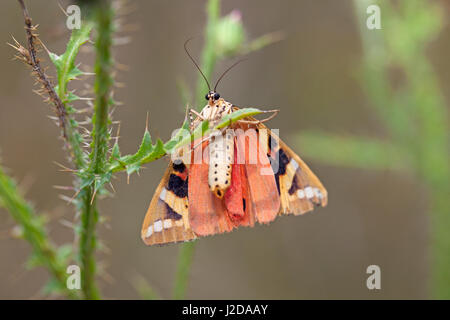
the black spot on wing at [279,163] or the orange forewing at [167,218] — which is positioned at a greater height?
the black spot on wing at [279,163]

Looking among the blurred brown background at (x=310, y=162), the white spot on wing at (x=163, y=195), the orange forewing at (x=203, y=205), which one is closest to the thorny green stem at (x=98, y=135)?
the white spot on wing at (x=163, y=195)

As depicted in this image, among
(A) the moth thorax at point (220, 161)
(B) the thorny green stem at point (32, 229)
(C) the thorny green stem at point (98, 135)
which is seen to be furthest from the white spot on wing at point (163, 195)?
(B) the thorny green stem at point (32, 229)

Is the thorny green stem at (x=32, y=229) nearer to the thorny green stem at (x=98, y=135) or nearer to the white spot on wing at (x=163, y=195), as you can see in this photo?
the thorny green stem at (x=98, y=135)

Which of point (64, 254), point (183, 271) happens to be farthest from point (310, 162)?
point (64, 254)

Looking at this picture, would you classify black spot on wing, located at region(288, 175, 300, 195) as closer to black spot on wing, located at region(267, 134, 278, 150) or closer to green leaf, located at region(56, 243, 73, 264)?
black spot on wing, located at region(267, 134, 278, 150)

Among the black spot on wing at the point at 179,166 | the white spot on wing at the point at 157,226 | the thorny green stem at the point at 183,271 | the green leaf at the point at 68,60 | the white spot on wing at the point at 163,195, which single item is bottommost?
the thorny green stem at the point at 183,271

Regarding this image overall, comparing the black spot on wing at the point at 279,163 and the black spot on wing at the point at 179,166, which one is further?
the black spot on wing at the point at 279,163

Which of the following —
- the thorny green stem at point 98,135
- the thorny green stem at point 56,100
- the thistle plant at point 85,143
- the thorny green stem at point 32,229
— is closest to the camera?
the thorny green stem at point 98,135

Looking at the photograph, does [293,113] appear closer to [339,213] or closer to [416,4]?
[339,213]

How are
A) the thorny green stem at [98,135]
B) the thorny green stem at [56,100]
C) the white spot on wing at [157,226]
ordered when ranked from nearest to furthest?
1. the thorny green stem at [98,135]
2. the thorny green stem at [56,100]
3. the white spot on wing at [157,226]

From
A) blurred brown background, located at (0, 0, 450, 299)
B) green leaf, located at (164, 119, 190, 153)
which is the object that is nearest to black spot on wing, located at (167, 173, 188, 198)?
green leaf, located at (164, 119, 190, 153)
